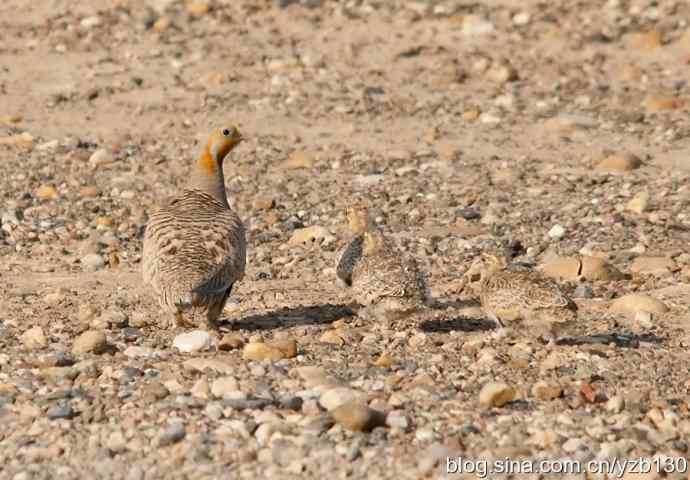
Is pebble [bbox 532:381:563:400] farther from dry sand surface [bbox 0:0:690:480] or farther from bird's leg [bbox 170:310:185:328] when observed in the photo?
bird's leg [bbox 170:310:185:328]

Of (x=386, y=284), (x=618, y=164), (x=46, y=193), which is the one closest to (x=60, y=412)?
(x=386, y=284)

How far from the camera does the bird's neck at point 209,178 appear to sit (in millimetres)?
9547

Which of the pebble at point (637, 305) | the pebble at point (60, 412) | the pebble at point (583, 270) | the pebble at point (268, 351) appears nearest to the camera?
the pebble at point (60, 412)

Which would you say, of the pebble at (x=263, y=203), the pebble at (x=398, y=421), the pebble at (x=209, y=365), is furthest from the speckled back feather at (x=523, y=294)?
the pebble at (x=263, y=203)

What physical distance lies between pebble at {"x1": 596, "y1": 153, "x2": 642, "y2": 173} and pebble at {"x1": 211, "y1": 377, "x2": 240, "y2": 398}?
603cm

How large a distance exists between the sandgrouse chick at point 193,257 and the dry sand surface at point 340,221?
0.74 feet

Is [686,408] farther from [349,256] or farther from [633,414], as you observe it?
[349,256]

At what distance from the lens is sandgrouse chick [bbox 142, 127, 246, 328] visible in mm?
8078

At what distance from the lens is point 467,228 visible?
438 inches

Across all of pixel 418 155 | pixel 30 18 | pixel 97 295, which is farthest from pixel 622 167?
pixel 30 18

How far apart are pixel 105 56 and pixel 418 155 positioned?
4.74 metres

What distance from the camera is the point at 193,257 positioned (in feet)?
26.9

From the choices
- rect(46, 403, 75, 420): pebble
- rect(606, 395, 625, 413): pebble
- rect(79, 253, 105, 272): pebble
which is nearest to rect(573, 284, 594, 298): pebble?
rect(606, 395, 625, 413): pebble

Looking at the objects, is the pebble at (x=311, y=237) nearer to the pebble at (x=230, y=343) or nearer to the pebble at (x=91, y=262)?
the pebble at (x=91, y=262)
